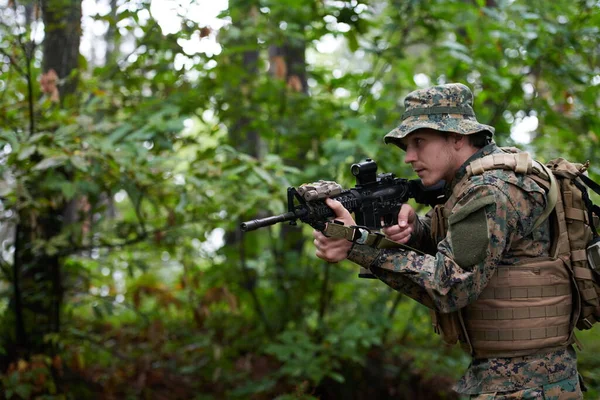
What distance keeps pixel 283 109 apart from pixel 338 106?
52 centimetres

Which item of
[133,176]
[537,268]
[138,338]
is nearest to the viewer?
[537,268]

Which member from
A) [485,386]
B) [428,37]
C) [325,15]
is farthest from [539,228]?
[428,37]

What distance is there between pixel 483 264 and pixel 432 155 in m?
0.60

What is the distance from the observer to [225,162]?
411 cm

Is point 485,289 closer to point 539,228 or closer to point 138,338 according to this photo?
point 539,228

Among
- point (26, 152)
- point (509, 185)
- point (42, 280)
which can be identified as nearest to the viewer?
point (509, 185)

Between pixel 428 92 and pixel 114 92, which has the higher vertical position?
pixel 114 92

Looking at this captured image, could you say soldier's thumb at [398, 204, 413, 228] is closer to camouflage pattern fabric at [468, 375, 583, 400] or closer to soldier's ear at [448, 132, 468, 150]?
soldier's ear at [448, 132, 468, 150]

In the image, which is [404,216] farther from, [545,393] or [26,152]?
[26,152]

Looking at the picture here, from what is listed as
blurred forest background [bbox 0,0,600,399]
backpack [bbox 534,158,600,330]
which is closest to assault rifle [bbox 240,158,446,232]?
backpack [bbox 534,158,600,330]

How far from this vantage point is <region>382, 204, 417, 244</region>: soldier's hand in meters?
2.80

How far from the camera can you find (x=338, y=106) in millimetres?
5379

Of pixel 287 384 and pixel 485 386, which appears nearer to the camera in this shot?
pixel 485 386

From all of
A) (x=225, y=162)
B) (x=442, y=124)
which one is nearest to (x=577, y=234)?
(x=442, y=124)
